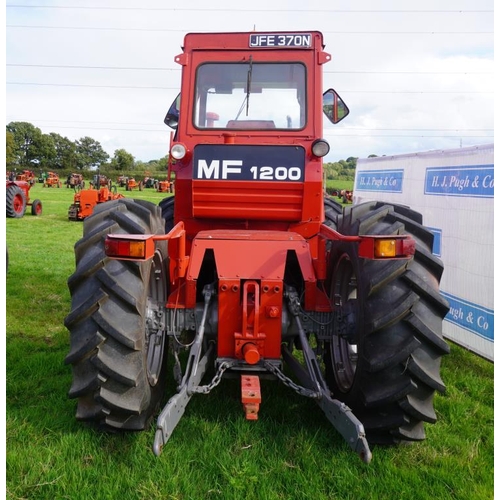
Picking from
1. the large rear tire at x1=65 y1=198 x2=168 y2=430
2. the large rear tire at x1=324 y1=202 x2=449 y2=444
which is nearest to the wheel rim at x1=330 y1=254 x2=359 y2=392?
the large rear tire at x1=324 y1=202 x2=449 y2=444

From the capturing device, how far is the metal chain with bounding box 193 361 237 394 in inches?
109

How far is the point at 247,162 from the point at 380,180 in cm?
401

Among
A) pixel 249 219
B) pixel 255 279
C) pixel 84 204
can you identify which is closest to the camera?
pixel 255 279

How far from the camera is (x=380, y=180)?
7.15 m

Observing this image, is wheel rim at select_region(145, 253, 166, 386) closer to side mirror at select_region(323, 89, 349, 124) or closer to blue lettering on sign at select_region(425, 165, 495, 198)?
side mirror at select_region(323, 89, 349, 124)

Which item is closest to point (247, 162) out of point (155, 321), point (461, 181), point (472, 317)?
point (155, 321)

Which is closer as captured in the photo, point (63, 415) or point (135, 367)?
point (135, 367)

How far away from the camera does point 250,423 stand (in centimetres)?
328

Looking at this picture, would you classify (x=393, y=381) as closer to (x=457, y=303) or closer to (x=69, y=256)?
(x=457, y=303)

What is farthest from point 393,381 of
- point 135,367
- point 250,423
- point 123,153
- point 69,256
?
point 123,153

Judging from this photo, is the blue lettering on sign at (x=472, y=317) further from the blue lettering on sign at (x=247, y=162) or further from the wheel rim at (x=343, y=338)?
the blue lettering on sign at (x=247, y=162)

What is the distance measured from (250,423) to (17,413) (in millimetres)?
1676

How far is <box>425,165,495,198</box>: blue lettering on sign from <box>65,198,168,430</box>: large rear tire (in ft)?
11.7

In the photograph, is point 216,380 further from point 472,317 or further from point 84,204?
point 84,204
